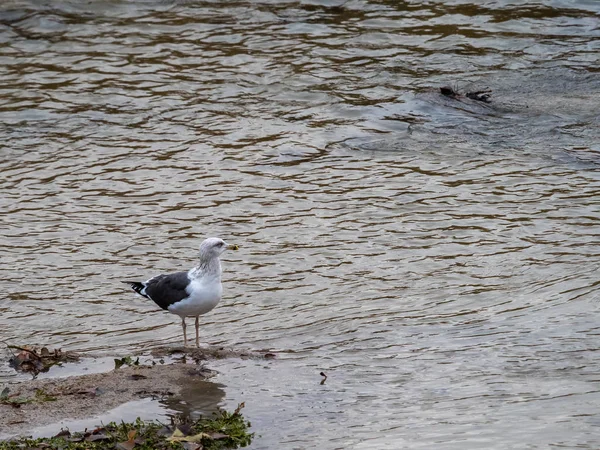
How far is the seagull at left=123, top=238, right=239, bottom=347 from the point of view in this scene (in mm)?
8016

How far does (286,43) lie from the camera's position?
15898 mm

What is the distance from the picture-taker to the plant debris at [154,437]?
20.1ft

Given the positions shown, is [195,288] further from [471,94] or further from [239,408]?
[471,94]

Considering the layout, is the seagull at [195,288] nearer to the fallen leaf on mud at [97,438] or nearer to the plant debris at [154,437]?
the plant debris at [154,437]

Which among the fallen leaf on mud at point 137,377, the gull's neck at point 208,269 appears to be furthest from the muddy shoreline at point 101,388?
the gull's neck at point 208,269

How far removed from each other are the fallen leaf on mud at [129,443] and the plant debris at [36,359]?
1.70 m

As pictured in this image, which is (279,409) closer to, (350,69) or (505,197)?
(505,197)

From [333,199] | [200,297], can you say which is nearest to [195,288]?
[200,297]

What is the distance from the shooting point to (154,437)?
629 centimetres

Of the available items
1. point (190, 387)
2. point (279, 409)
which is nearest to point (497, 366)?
point (279, 409)

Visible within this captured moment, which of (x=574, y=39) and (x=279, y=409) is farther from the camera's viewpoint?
(x=574, y=39)

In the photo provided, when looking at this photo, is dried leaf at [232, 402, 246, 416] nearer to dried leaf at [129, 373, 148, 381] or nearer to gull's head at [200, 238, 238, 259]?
dried leaf at [129, 373, 148, 381]

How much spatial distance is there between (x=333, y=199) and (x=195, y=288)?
3.55 metres

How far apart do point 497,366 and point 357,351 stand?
1.11 m
